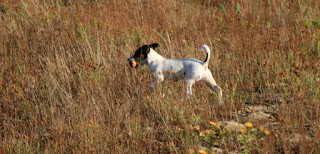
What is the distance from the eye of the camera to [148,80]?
4.46 meters

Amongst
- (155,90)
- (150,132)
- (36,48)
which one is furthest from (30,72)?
(150,132)

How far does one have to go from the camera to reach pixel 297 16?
6.36m

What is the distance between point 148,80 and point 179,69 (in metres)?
0.64

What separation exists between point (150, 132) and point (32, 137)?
114 centimetres

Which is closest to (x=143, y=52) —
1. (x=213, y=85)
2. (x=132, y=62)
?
(x=132, y=62)

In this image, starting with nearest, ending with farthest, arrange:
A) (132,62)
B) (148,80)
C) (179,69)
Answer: (179,69) → (132,62) → (148,80)

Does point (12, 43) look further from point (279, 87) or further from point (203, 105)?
point (279, 87)

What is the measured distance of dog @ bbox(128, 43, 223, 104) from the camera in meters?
3.85

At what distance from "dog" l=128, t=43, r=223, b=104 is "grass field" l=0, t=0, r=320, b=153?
0.17 metres

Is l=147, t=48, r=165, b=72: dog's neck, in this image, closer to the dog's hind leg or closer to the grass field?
the grass field

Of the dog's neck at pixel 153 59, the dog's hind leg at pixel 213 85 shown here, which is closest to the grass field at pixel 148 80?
the dog's hind leg at pixel 213 85

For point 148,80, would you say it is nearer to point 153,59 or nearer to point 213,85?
point 153,59

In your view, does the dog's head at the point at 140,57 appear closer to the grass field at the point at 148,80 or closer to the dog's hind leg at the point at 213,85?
the grass field at the point at 148,80

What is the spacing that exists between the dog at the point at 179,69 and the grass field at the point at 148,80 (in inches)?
6.8
